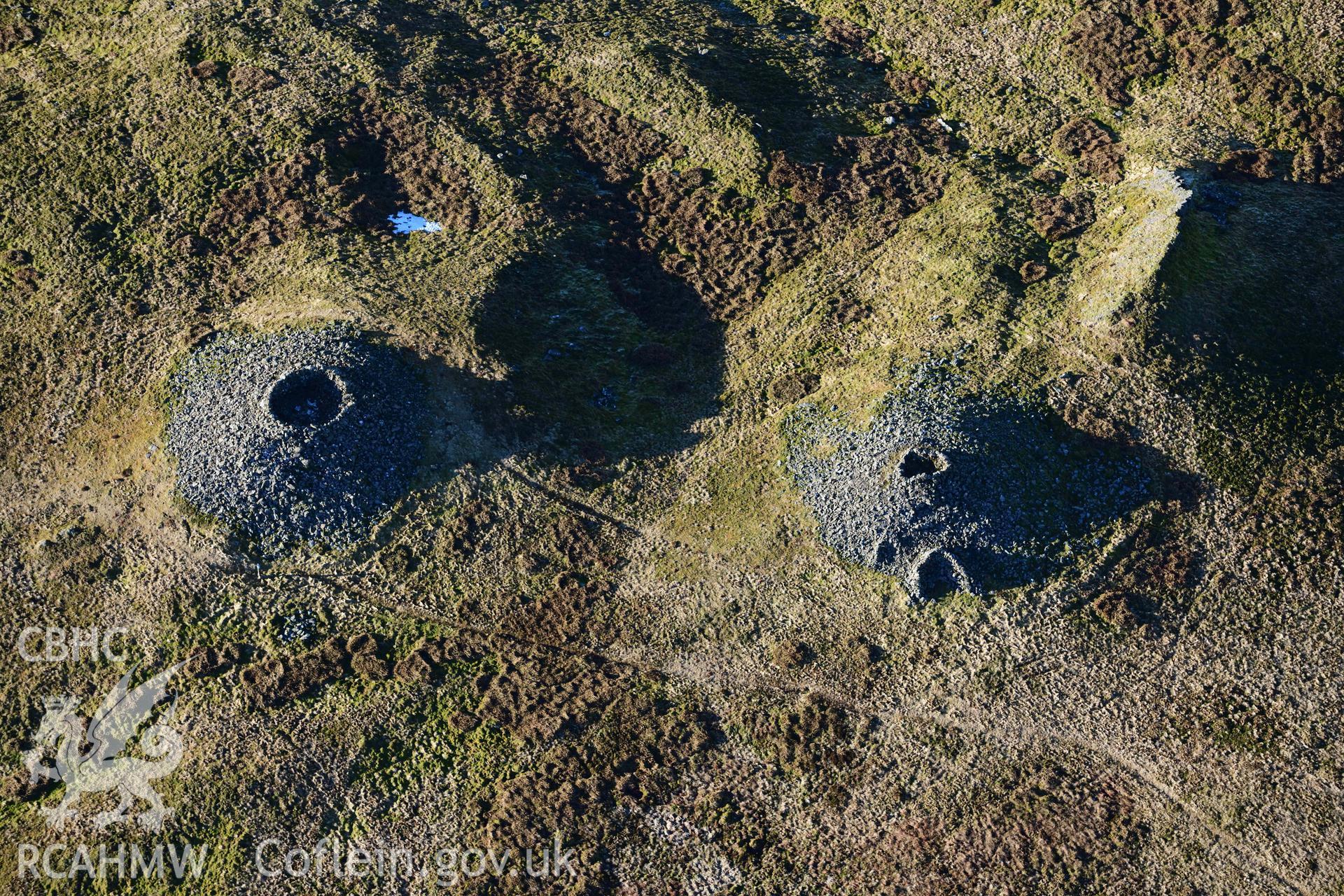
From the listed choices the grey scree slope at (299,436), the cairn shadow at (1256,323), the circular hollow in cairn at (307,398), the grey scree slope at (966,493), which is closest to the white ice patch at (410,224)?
the grey scree slope at (299,436)

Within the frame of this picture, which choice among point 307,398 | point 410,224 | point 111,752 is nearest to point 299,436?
point 307,398

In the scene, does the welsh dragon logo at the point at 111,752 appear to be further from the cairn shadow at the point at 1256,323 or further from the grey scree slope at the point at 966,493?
the cairn shadow at the point at 1256,323

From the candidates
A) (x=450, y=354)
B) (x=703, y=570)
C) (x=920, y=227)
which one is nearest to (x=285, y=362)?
(x=450, y=354)

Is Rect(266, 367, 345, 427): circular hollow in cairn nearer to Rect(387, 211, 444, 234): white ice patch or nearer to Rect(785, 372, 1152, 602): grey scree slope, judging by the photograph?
Rect(387, 211, 444, 234): white ice patch

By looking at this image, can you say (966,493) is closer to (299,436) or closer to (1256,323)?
(1256,323)

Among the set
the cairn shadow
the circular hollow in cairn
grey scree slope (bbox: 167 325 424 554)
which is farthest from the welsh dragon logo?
the cairn shadow

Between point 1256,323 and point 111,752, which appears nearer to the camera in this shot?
point 111,752
